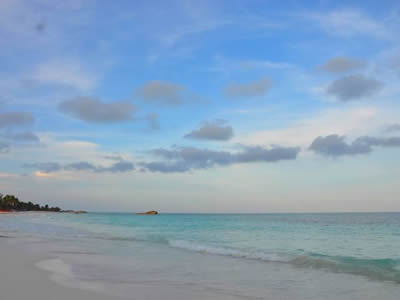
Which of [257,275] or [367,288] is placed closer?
[367,288]

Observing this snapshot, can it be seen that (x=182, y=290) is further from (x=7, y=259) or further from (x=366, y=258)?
(x=366, y=258)

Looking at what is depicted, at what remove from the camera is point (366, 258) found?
1656 cm

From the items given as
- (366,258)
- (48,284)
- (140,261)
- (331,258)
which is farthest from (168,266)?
(366,258)

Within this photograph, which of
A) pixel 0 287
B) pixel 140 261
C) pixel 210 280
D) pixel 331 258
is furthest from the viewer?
pixel 331 258

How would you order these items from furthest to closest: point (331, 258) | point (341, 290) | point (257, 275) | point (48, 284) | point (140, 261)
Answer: point (331, 258), point (140, 261), point (257, 275), point (341, 290), point (48, 284)

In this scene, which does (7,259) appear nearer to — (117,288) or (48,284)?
(48,284)

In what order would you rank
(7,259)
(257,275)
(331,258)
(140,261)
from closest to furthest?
1. (257,275)
2. (7,259)
3. (140,261)
4. (331,258)

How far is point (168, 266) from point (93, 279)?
13.0 ft

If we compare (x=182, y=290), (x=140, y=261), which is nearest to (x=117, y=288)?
(x=182, y=290)

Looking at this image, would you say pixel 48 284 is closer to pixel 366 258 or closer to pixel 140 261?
pixel 140 261

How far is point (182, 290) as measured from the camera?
895 centimetres

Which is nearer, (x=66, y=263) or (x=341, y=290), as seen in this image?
(x=341, y=290)

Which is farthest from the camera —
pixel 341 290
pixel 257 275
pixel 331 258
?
pixel 331 258

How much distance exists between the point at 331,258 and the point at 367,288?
663 centimetres
